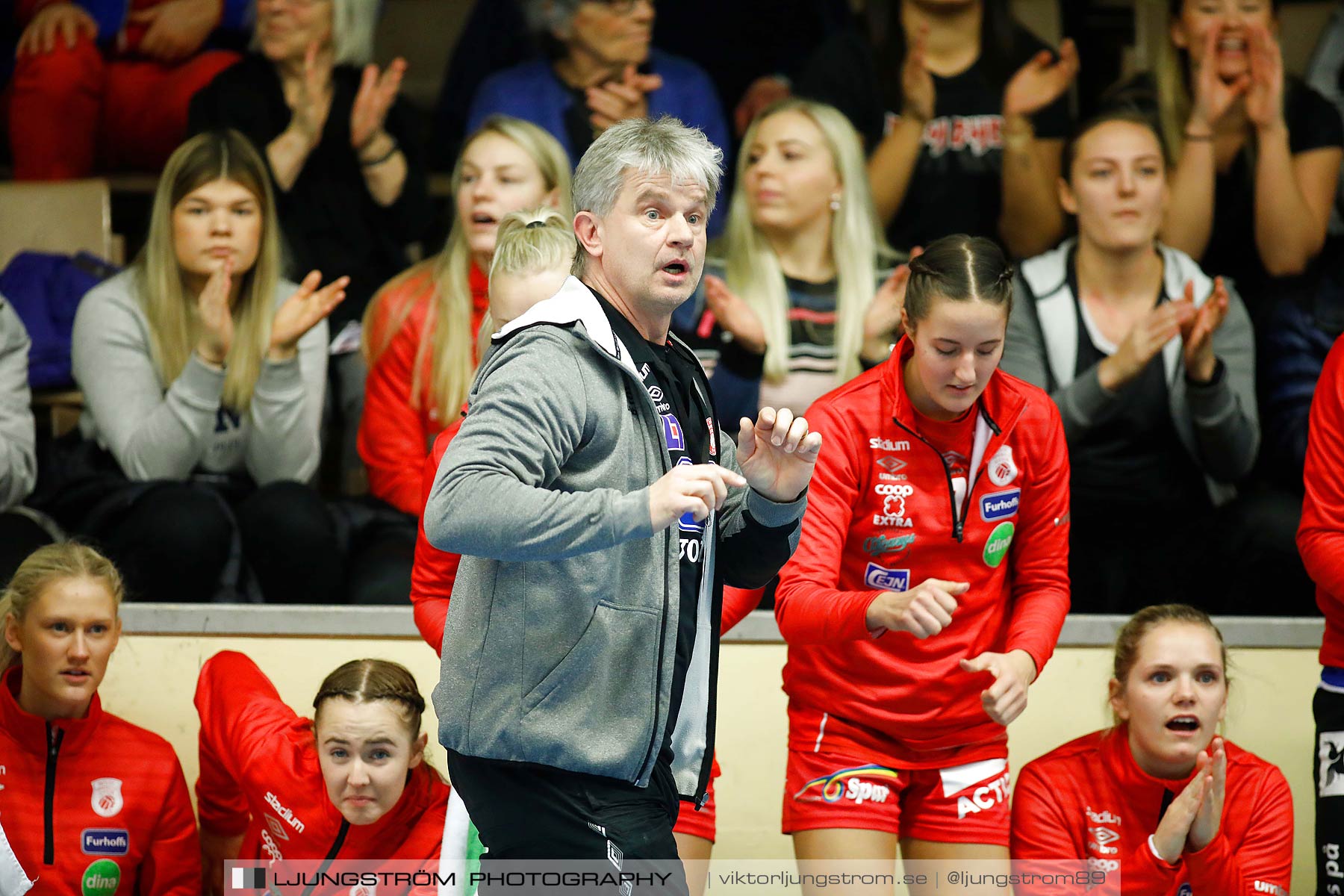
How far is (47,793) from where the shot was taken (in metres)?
2.95

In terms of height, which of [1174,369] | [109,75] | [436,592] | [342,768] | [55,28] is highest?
[55,28]

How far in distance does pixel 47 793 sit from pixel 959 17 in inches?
126

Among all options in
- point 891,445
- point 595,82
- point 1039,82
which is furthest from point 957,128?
point 891,445

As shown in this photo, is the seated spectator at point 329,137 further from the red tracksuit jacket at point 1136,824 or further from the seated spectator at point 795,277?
the red tracksuit jacket at point 1136,824

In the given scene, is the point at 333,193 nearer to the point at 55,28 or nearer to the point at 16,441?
the point at 55,28

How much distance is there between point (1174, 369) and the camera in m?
3.93

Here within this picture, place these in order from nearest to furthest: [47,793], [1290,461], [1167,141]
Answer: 1. [47,793]
2. [1290,461]
3. [1167,141]

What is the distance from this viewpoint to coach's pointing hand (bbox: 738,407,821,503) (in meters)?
1.78

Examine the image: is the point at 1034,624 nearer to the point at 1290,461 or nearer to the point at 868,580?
the point at 868,580

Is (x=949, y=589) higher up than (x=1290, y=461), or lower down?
lower down

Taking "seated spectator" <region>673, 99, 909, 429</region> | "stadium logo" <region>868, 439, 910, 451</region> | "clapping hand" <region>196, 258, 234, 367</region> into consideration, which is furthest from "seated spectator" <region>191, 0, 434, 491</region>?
"stadium logo" <region>868, 439, 910, 451</region>

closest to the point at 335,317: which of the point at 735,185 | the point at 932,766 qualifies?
the point at 735,185

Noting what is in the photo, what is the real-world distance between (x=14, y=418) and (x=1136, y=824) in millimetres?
2735

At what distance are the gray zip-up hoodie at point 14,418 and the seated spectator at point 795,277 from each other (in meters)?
1.66
